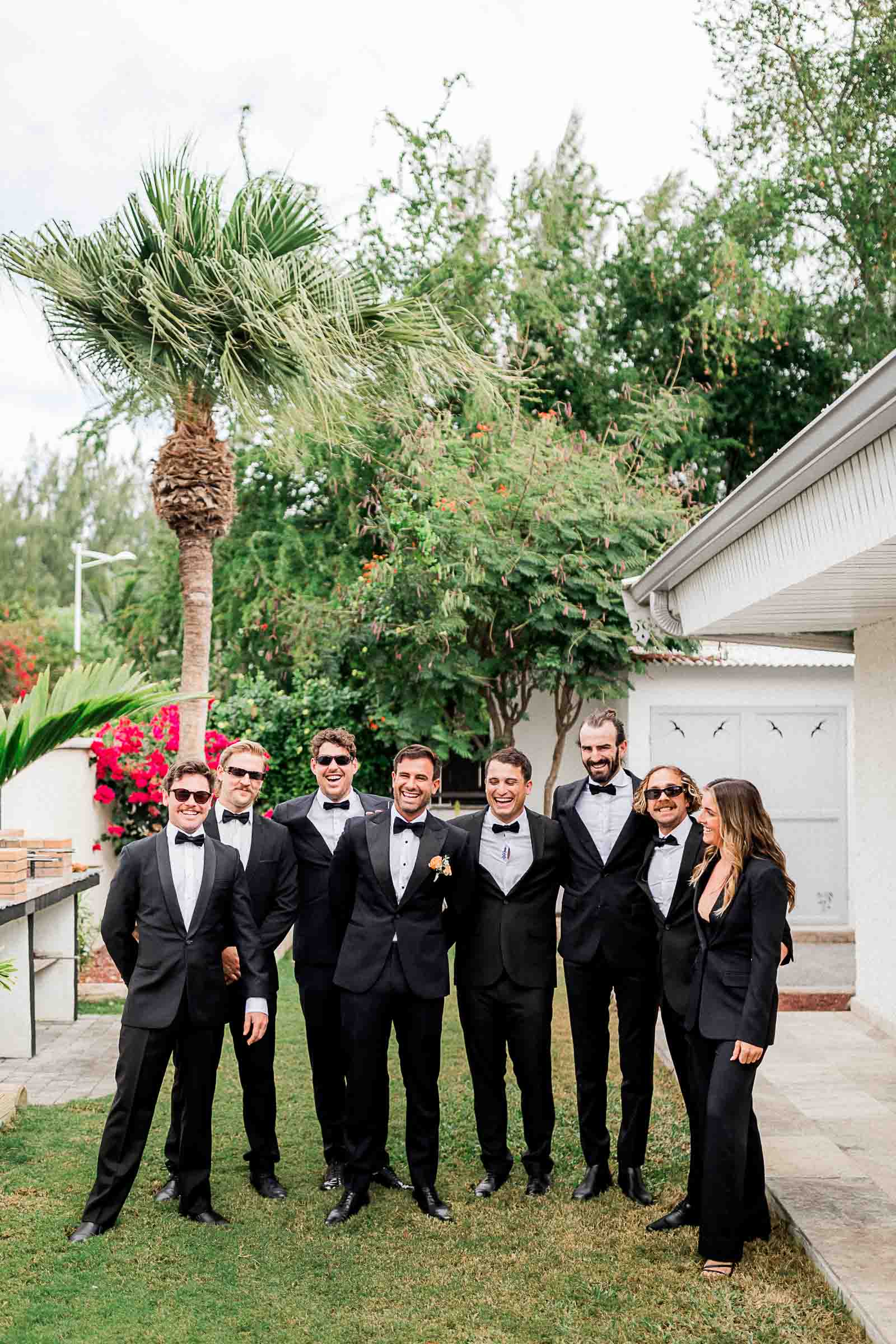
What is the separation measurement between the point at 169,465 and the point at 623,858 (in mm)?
5906

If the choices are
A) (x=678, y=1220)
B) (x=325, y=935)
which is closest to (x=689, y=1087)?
(x=678, y=1220)

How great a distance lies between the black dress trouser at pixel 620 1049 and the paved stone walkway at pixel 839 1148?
Answer: 598mm

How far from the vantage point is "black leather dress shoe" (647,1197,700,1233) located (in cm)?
496

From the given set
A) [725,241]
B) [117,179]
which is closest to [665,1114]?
[117,179]

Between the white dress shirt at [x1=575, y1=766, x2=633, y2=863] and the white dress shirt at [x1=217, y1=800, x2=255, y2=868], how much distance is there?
4.51 ft

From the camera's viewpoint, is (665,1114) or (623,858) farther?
(665,1114)

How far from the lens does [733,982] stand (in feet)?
14.8

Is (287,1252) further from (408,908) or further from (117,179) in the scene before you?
(117,179)

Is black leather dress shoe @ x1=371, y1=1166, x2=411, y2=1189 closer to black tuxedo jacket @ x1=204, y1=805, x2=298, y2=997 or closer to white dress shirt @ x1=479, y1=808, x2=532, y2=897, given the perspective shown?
black tuxedo jacket @ x1=204, y1=805, x2=298, y2=997

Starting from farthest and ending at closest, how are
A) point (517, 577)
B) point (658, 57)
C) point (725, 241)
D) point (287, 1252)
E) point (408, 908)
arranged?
1. point (658, 57)
2. point (725, 241)
3. point (517, 577)
4. point (408, 908)
5. point (287, 1252)

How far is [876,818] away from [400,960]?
15.1 ft

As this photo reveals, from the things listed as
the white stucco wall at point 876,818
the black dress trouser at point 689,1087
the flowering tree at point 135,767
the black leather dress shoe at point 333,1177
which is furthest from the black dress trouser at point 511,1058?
the flowering tree at point 135,767

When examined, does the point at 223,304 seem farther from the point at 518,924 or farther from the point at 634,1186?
A: the point at 634,1186

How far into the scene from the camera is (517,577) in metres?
12.5
